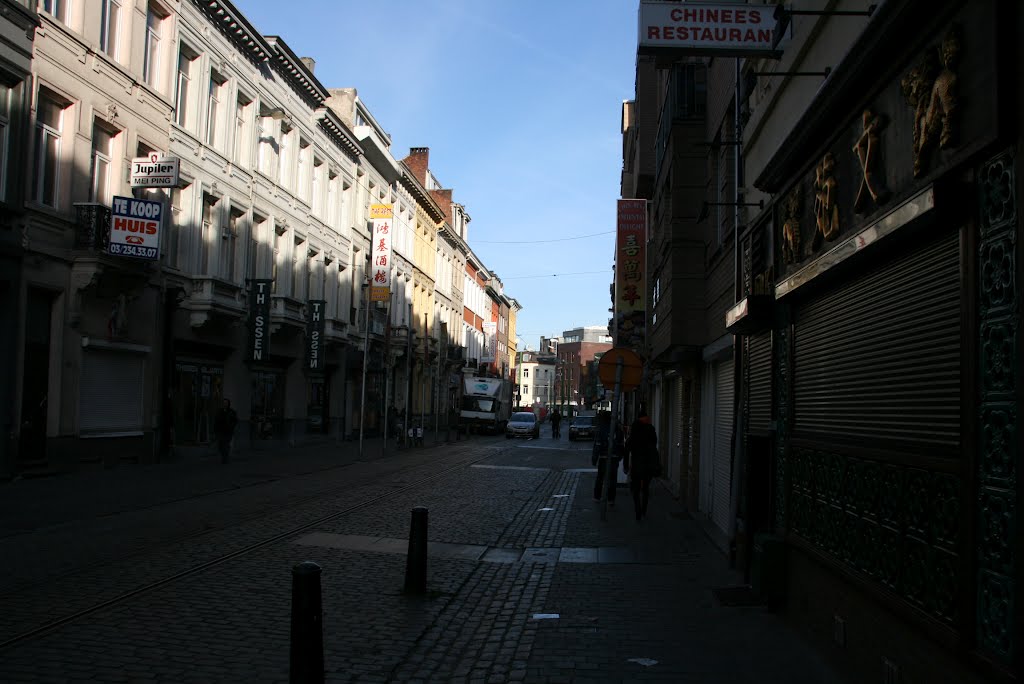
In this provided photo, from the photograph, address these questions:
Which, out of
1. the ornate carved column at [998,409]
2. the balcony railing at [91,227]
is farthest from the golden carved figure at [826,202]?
the balcony railing at [91,227]

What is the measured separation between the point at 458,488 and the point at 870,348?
47.9 feet

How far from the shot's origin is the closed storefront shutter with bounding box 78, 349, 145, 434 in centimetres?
2044

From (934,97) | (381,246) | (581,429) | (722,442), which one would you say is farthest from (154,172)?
(581,429)

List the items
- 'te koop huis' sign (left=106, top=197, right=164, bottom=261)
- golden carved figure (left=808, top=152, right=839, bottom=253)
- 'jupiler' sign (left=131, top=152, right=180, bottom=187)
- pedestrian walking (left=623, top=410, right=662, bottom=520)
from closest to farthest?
golden carved figure (left=808, top=152, right=839, bottom=253) < pedestrian walking (left=623, top=410, right=662, bottom=520) < 'te koop huis' sign (left=106, top=197, right=164, bottom=261) < 'jupiler' sign (left=131, top=152, right=180, bottom=187)

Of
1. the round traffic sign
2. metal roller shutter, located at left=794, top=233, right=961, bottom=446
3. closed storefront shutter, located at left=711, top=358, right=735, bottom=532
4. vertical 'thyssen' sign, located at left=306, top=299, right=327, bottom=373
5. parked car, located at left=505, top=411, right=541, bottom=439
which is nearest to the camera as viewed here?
metal roller shutter, located at left=794, top=233, right=961, bottom=446

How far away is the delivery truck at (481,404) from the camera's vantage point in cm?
5594

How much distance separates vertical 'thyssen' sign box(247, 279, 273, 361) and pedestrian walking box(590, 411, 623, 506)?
1208cm

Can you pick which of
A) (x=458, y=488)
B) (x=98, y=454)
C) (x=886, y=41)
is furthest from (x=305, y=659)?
(x=98, y=454)

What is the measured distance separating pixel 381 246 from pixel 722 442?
1059 inches

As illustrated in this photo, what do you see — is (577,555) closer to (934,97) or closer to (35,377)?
(934,97)

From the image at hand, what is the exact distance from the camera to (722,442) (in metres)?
12.9

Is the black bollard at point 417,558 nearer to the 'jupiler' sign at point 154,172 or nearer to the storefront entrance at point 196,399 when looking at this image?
the 'jupiler' sign at point 154,172

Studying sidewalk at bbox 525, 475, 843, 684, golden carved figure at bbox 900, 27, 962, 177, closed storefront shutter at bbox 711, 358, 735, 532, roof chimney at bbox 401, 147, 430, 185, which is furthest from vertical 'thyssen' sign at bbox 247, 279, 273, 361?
roof chimney at bbox 401, 147, 430, 185

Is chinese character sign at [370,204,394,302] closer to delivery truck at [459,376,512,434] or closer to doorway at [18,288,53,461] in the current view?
doorway at [18,288,53,461]
